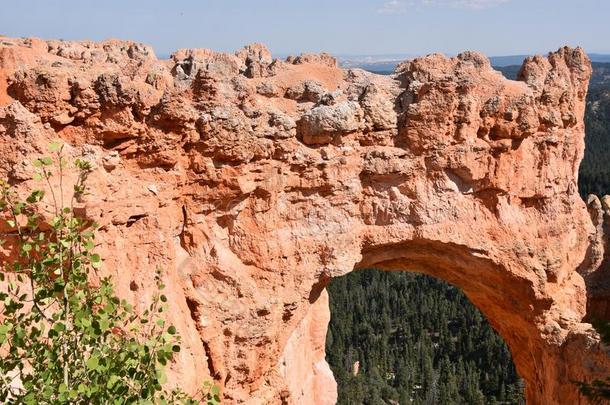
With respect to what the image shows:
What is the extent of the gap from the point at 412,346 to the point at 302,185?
156 ft

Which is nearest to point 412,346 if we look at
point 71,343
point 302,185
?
point 302,185

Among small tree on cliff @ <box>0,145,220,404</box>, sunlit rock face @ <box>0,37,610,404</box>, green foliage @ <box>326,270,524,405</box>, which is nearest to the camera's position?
small tree on cliff @ <box>0,145,220,404</box>

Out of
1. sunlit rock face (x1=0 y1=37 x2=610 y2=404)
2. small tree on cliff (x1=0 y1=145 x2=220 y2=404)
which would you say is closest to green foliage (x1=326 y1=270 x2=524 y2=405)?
sunlit rock face (x1=0 y1=37 x2=610 y2=404)

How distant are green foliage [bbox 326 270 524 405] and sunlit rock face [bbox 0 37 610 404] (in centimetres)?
2832

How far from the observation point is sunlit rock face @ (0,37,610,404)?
33.9ft

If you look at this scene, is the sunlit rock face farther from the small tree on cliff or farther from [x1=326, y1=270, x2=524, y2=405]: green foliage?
[x1=326, y1=270, x2=524, y2=405]: green foliage

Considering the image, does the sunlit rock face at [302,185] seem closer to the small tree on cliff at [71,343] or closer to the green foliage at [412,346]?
the small tree on cliff at [71,343]

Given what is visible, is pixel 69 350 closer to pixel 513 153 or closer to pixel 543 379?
pixel 513 153

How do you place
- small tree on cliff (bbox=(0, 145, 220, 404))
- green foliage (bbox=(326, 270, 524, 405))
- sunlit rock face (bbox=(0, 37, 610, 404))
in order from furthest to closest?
green foliage (bbox=(326, 270, 524, 405)) → sunlit rock face (bbox=(0, 37, 610, 404)) → small tree on cliff (bbox=(0, 145, 220, 404))

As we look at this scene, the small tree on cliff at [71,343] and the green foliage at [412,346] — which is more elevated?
the small tree on cliff at [71,343]

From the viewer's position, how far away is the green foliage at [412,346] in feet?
156

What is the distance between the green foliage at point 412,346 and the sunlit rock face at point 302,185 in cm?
2832

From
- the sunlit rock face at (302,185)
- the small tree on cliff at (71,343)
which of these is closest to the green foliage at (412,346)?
the sunlit rock face at (302,185)

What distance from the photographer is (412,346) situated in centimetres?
5712
